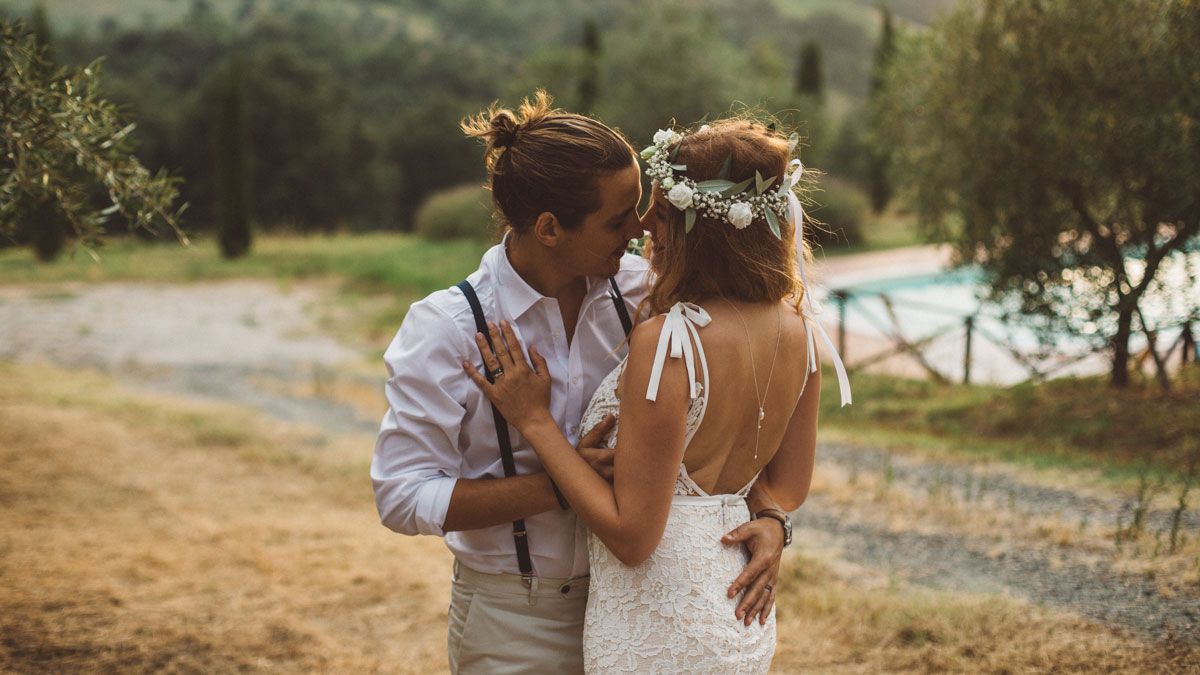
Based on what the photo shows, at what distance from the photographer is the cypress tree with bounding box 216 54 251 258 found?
2419 cm

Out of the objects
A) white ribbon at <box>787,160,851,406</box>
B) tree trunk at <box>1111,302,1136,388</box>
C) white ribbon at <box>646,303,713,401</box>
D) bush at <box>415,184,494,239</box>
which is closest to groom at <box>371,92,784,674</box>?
white ribbon at <box>646,303,713,401</box>

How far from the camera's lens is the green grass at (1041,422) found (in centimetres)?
740

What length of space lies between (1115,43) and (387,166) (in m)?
37.1

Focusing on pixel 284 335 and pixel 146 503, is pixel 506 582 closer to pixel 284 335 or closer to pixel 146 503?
pixel 146 503

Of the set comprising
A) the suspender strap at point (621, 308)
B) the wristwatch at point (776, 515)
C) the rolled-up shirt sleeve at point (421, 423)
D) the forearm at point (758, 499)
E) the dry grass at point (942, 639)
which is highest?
the suspender strap at point (621, 308)

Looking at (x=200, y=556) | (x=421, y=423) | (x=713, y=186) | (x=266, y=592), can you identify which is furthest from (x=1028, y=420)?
(x=421, y=423)

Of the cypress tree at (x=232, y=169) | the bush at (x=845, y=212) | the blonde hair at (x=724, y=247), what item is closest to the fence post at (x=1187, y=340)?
the blonde hair at (x=724, y=247)

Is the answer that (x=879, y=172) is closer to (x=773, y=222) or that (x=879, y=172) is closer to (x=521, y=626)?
(x=773, y=222)

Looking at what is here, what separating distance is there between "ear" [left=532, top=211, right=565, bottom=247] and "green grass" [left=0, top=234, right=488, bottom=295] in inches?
681

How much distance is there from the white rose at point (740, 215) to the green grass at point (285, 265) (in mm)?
17537

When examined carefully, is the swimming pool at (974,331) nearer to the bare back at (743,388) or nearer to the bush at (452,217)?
the bare back at (743,388)

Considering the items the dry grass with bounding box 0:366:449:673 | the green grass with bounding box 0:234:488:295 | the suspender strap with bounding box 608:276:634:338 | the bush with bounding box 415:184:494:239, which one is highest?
the suspender strap with bounding box 608:276:634:338

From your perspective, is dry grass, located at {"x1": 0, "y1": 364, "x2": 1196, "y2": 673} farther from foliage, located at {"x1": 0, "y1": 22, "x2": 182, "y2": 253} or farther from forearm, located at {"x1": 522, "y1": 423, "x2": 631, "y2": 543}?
forearm, located at {"x1": 522, "y1": 423, "x2": 631, "y2": 543}

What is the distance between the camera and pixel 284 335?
15.8m
